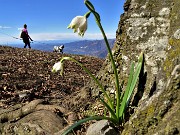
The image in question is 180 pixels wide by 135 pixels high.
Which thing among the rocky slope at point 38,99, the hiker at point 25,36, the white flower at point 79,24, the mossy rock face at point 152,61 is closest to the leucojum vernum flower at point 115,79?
the white flower at point 79,24

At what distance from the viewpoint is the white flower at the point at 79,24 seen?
421 centimetres

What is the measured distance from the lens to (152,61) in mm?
5039

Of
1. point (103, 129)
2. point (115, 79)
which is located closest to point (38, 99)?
point (115, 79)

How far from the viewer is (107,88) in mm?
5992

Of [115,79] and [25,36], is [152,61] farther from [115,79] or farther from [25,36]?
[25,36]

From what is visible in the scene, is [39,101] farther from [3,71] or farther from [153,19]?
[3,71]

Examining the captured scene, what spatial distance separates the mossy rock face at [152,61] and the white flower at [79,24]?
100cm

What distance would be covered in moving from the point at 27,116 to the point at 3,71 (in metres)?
5.81

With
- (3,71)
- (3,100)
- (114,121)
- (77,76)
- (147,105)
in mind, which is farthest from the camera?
(77,76)

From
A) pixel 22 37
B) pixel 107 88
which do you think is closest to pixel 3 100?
pixel 107 88

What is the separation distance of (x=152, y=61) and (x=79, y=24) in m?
1.37

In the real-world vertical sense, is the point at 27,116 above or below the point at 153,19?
below

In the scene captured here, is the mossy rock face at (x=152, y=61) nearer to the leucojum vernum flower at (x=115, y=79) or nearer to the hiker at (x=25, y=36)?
the leucojum vernum flower at (x=115, y=79)

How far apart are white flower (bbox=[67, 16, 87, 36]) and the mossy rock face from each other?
1.00 metres
